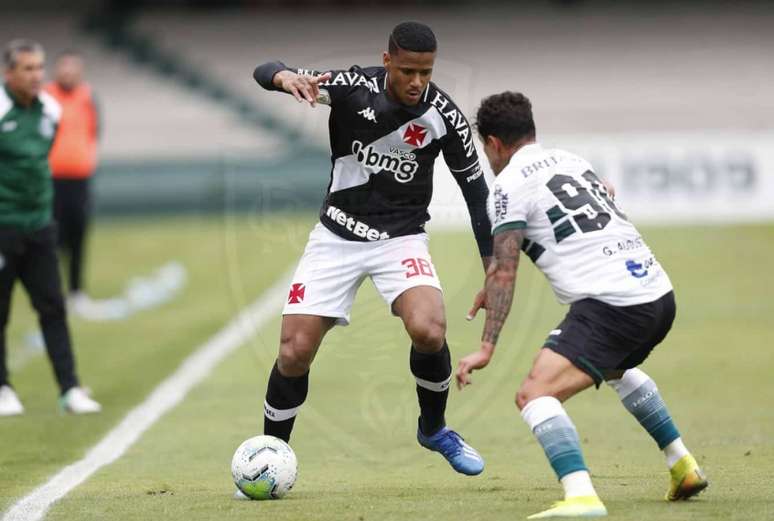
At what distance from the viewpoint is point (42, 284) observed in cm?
1079

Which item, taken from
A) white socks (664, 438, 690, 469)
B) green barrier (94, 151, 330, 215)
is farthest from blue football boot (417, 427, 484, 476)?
green barrier (94, 151, 330, 215)

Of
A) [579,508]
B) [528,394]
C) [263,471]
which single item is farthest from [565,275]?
[263,471]

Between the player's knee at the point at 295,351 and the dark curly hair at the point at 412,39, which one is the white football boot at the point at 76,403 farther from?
the dark curly hair at the point at 412,39

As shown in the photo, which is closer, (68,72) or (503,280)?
(503,280)

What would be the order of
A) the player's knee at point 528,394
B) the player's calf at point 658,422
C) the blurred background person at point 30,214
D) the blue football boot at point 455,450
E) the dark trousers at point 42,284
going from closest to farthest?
the player's knee at point 528,394 < the player's calf at point 658,422 < the blue football boot at point 455,450 < the blurred background person at point 30,214 < the dark trousers at point 42,284

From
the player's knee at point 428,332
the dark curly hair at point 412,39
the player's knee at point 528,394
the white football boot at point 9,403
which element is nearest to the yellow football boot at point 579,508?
the player's knee at point 528,394

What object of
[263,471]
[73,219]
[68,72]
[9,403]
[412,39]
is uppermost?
[412,39]

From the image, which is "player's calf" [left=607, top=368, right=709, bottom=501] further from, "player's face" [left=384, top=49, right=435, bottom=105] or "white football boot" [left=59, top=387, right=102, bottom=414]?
"white football boot" [left=59, top=387, right=102, bottom=414]

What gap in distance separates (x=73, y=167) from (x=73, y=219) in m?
0.67

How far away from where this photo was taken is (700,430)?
32.3ft

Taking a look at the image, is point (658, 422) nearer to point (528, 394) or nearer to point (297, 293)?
point (528, 394)

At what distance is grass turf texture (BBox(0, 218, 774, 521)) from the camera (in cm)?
716

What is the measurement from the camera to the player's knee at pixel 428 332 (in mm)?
7578

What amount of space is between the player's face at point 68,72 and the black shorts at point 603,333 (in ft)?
37.2
